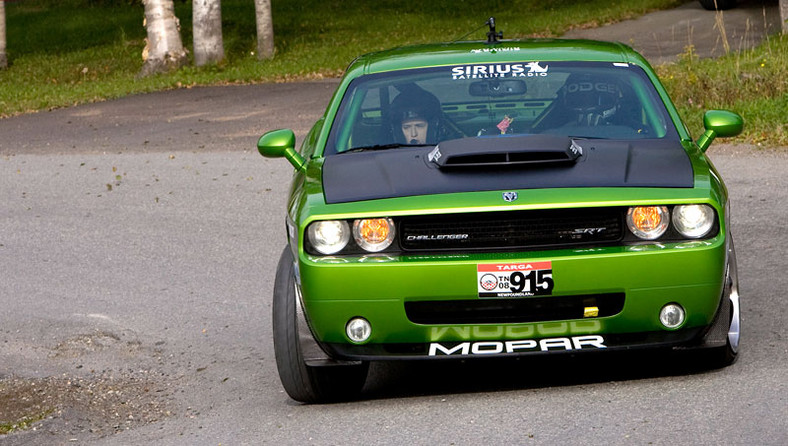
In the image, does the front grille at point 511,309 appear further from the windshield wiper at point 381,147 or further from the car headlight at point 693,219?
the windshield wiper at point 381,147

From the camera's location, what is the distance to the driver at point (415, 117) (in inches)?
272

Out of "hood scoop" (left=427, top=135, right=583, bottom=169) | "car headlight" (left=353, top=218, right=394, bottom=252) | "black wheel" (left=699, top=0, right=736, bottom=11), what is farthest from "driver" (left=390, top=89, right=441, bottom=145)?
"black wheel" (left=699, top=0, right=736, bottom=11)

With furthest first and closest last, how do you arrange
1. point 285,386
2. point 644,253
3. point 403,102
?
point 403,102, point 285,386, point 644,253

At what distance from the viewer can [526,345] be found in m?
5.90

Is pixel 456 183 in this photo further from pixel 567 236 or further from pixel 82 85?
pixel 82 85

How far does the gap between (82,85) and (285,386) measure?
65.8ft

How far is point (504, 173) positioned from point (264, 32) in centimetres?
2178

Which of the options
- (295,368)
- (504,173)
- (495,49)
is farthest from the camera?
(495,49)

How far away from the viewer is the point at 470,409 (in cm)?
594

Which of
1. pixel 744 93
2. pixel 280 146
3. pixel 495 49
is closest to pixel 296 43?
pixel 744 93

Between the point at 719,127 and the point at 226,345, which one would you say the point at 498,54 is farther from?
the point at 226,345

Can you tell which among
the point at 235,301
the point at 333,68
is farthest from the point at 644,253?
the point at 333,68

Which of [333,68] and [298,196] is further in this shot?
[333,68]

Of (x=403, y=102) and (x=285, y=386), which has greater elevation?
(x=403, y=102)
